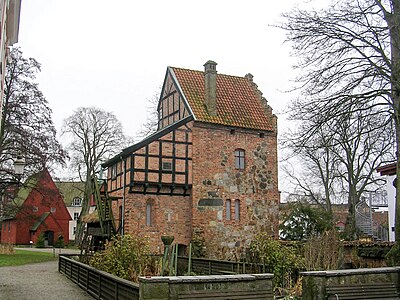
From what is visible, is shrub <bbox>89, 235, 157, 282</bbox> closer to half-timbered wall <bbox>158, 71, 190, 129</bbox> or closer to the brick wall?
the brick wall

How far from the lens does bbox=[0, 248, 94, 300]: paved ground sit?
13.9m

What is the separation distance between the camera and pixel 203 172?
25.6 m

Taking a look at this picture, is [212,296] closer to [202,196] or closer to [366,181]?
[202,196]

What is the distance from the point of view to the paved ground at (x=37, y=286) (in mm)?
13945

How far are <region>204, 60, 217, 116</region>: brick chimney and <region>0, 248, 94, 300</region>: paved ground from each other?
36.1 ft

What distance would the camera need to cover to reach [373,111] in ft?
47.9

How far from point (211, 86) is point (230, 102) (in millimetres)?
1638

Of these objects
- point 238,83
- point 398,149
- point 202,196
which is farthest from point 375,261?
point 238,83

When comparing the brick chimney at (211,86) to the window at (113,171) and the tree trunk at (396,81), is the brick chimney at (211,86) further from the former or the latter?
the tree trunk at (396,81)

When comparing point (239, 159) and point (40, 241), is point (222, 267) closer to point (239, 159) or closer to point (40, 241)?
point (239, 159)

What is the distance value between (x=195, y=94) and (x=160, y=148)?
155 inches

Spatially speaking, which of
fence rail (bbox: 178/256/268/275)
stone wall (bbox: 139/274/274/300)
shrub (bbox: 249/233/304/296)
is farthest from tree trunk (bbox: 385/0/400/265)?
stone wall (bbox: 139/274/274/300)

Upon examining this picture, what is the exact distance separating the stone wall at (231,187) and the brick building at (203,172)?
49mm

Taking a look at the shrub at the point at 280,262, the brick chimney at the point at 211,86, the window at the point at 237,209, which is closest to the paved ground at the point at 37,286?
the shrub at the point at 280,262
